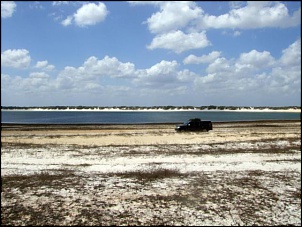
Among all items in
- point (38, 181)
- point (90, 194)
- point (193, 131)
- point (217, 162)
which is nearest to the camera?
point (90, 194)

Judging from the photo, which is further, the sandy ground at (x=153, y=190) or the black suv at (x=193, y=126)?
the black suv at (x=193, y=126)

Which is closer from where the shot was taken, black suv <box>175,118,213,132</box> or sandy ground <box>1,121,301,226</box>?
sandy ground <box>1,121,301,226</box>

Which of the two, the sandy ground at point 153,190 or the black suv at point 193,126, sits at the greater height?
the black suv at point 193,126

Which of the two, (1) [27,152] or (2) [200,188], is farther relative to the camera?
(1) [27,152]

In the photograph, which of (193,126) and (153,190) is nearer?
(153,190)

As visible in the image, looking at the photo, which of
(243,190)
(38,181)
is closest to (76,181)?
(38,181)

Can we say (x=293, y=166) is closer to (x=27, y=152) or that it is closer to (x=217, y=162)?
(x=217, y=162)

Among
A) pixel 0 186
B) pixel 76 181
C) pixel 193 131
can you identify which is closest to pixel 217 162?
pixel 76 181

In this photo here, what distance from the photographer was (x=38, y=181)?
14641 millimetres

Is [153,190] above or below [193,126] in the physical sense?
below

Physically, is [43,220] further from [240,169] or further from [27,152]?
[27,152]

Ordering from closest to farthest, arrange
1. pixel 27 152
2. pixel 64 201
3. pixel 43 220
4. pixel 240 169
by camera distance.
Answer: pixel 43 220 < pixel 64 201 < pixel 240 169 < pixel 27 152

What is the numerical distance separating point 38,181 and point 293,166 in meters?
13.6

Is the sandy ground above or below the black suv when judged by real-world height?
below
